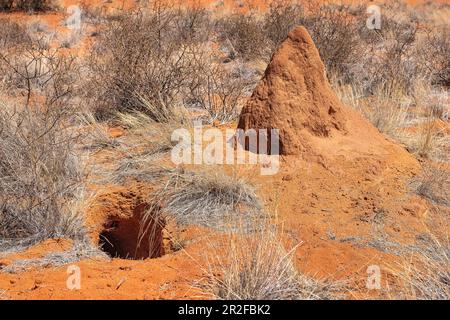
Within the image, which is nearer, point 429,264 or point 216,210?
point 429,264

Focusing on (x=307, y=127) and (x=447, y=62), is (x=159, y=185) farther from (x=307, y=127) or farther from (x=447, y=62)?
(x=447, y=62)

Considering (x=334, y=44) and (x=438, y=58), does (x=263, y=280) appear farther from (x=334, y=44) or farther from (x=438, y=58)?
(x=438, y=58)

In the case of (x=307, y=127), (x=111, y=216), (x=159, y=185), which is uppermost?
(x=307, y=127)

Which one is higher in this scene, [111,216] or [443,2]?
[443,2]

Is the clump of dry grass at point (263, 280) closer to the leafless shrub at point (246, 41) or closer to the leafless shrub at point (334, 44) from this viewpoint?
the leafless shrub at point (334, 44)

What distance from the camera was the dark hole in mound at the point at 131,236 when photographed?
4.02m

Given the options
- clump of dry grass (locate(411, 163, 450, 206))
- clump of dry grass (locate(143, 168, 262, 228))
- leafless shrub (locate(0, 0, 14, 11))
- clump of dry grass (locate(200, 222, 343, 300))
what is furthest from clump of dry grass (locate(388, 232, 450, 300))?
leafless shrub (locate(0, 0, 14, 11))

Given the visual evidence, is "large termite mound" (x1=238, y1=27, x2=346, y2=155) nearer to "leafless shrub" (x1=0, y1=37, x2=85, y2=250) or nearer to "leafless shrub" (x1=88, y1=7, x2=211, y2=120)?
"leafless shrub" (x1=88, y1=7, x2=211, y2=120)

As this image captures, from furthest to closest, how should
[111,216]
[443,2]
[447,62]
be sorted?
1. [443,2]
2. [447,62]
3. [111,216]

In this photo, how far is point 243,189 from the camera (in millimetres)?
4020

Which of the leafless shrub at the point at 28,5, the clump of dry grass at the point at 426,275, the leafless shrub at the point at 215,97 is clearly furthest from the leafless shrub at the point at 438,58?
the leafless shrub at the point at 28,5

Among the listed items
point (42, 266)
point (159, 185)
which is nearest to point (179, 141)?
point (159, 185)

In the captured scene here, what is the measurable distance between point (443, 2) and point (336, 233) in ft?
62.1

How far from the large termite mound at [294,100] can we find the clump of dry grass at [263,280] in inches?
68.0
